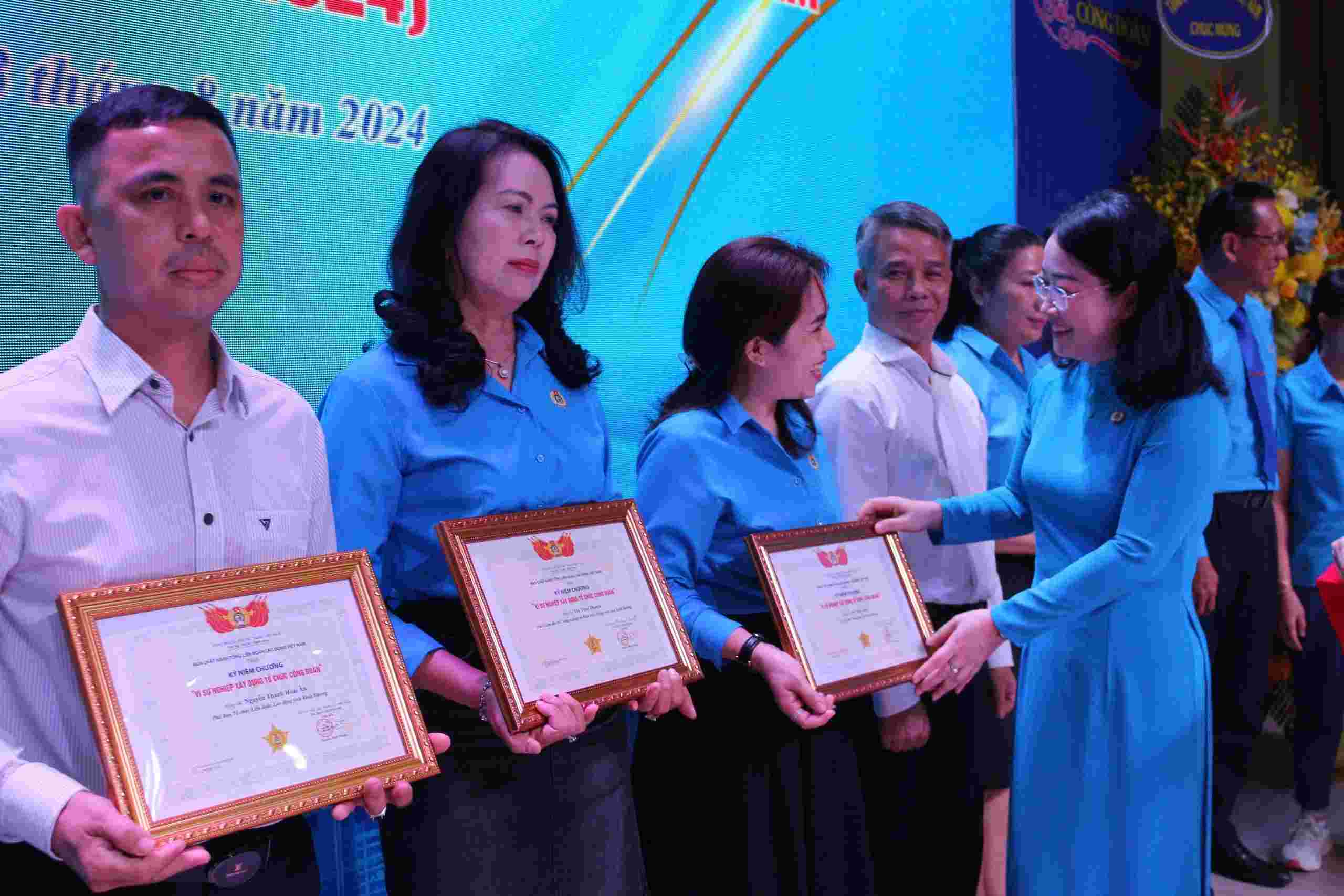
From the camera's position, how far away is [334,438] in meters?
1.74

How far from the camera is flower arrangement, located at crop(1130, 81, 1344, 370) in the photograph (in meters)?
4.90

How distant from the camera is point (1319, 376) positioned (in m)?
4.49

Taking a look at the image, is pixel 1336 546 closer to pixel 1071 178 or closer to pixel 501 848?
pixel 501 848

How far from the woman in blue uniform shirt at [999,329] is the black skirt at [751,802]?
4.50 ft

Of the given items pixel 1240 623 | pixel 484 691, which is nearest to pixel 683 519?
pixel 484 691

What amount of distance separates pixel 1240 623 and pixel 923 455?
202 cm

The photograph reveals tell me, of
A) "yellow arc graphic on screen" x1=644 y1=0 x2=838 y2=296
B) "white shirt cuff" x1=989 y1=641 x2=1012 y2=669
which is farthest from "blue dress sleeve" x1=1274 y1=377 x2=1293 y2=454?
"yellow arc graphic on screen" x1=644 y1=0 x2=838 y2=296

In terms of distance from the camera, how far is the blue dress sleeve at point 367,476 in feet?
5.59

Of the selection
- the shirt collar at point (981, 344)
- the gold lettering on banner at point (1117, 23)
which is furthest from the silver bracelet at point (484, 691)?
the gold lettering on banner at point (1117, 23)

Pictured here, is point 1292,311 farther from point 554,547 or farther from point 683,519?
point 554,547

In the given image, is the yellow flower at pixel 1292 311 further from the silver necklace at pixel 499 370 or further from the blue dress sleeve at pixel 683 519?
the silver necklace at pixel 499 370

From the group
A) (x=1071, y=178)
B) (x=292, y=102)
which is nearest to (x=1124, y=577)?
(x=292, y=102)

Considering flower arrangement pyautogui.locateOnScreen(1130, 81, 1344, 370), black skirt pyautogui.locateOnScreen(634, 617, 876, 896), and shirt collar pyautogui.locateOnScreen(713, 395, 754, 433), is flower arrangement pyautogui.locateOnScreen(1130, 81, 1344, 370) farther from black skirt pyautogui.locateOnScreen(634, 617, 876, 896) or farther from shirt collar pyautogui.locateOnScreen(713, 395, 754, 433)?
black skirt pyautogui.locateOnScreen(634, 617, 876, 896)

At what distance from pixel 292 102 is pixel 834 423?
1.46m
